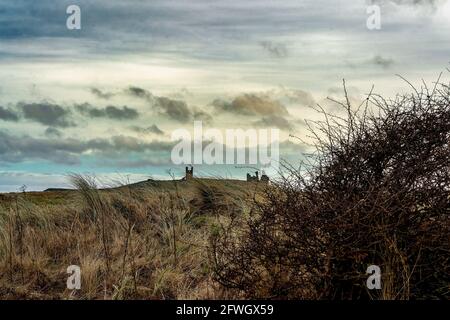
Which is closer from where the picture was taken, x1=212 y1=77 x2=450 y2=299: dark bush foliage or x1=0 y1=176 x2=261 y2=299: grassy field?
x1=212 y1=77 x2=450 y2=299: dark bush foliage

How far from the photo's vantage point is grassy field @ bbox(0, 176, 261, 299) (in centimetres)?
1114

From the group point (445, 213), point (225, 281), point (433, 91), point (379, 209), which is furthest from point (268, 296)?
point (433, 91)

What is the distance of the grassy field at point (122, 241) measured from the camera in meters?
11.1

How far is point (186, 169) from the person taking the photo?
18.4 m

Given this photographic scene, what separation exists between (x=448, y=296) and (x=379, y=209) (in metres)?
1.59

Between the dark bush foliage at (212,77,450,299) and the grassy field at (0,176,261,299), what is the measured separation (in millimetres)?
972

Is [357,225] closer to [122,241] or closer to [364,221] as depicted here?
[364,221]

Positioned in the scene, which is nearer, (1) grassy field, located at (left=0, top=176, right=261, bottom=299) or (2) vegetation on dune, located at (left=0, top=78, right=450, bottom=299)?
(2) vegetation on dune, located at (left=0, top=78, right=450, bottom=299)

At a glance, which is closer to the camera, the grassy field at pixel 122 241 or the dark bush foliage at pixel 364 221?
the dark bush foliage at pixel 364 221

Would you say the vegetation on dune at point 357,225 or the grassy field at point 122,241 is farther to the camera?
the grassy field at point 122,241

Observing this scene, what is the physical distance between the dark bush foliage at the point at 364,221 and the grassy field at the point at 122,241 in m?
0.97

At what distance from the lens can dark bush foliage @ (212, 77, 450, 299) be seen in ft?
27.6

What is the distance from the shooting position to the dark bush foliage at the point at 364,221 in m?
8.42
